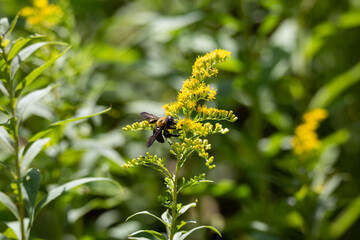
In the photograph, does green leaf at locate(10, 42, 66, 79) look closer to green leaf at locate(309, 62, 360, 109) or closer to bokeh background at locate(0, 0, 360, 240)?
bokeh background at locate(0, 0, 360, 240)

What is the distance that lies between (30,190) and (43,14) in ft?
3.31

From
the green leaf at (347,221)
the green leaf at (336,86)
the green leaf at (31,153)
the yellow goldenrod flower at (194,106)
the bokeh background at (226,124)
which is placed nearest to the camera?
the yellow goldenrod flower at (194,106)

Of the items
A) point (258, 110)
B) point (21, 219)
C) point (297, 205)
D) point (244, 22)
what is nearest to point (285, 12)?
point (244, 22)

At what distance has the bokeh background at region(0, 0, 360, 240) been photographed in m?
2.15

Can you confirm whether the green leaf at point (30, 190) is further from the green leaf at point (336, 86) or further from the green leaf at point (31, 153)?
the green leaf at point (336, 86)

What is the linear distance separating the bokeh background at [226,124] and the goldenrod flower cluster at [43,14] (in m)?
0.03

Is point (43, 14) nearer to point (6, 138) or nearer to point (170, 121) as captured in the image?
point (6, 138)

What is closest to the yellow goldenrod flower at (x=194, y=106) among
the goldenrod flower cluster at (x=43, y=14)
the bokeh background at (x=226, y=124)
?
the bokeh background at (x=226, y=124)

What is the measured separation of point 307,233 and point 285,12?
1.35m

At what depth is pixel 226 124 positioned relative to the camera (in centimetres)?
283

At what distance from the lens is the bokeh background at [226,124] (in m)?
2.15

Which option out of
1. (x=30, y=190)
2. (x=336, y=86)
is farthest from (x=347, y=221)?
(x=30, y=190)

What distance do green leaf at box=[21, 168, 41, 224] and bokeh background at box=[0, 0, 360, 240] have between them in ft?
1.42

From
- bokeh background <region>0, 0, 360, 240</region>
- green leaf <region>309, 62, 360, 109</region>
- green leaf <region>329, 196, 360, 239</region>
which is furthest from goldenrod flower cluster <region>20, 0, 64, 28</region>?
green leaf <region>329, 196, 360, 239</region>
